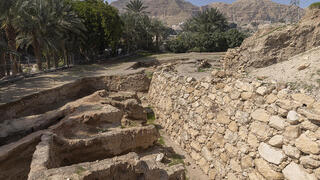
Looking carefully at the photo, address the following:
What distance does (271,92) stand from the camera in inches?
207

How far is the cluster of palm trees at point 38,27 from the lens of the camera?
15702mm

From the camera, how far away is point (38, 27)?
19484 millimetres

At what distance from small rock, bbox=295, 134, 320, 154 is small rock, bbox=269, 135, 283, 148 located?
0.38 meters

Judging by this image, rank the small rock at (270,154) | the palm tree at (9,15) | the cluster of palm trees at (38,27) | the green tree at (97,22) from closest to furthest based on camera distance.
Result: 1. the small rock at (270,154)
2. the palm tree at (9,15)
3. the cluster of palm trees at (38,27)
4. the green tree at (97,22)

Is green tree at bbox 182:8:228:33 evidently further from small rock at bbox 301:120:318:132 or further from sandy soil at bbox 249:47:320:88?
small rock at bbox 301:120:318:132

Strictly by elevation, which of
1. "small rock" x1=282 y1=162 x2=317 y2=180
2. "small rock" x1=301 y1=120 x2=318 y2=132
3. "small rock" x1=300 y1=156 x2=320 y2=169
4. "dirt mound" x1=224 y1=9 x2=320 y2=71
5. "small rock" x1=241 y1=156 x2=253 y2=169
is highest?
"dirt mound" x1=224 y1=9 x2=320 y2=71

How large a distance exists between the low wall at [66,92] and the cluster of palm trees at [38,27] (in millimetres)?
4266

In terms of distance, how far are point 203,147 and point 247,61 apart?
597cm

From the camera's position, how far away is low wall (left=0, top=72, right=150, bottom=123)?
33.4ft

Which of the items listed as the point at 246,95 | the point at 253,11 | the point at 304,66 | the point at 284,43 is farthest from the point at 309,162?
the point at 253,11

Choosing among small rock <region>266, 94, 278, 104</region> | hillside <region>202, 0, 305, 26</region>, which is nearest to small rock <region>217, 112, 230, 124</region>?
small rock <region>266, 94, 278, 104</region>

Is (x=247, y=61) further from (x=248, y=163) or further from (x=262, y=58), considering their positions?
(x=248, y=163)

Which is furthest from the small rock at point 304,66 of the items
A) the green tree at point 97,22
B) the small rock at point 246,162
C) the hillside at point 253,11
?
the hillside at point 253,11

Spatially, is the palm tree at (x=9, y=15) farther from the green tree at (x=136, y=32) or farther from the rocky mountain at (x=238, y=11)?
the rocky mountain at (x=238, y=11)
